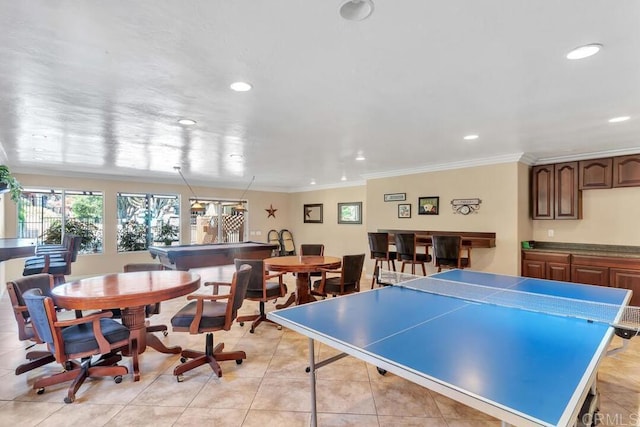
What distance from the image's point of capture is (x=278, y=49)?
1996mm

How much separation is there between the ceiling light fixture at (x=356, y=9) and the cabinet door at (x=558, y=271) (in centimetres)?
515

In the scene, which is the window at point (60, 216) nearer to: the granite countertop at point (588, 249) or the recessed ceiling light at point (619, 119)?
the granite countertop at point (588, 249)

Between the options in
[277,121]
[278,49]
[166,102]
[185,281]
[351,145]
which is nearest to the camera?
[278,49]

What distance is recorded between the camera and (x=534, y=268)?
5199 millimetres

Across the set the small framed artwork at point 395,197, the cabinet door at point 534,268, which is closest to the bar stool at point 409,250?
the small framed artwork at point 395,197

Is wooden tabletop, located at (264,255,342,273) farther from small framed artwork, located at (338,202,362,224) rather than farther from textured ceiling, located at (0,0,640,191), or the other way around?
small framed artwork, located at (338,202,362,224)

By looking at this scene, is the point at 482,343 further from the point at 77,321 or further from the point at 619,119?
the point at 619,119

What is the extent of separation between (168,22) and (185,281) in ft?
7.38

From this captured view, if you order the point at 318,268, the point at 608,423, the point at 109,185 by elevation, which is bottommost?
the point at 608,423

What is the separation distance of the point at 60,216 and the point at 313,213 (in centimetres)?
636

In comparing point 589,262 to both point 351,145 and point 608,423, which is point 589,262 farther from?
point 351,145

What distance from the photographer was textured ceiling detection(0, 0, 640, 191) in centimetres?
165

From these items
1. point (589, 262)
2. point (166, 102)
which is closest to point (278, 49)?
point (166, 102)

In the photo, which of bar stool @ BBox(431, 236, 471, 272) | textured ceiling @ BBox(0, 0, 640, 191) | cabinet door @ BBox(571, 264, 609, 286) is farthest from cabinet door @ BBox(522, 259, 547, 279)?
textured ceiling @ BBox(0, 0, 640, 191)
